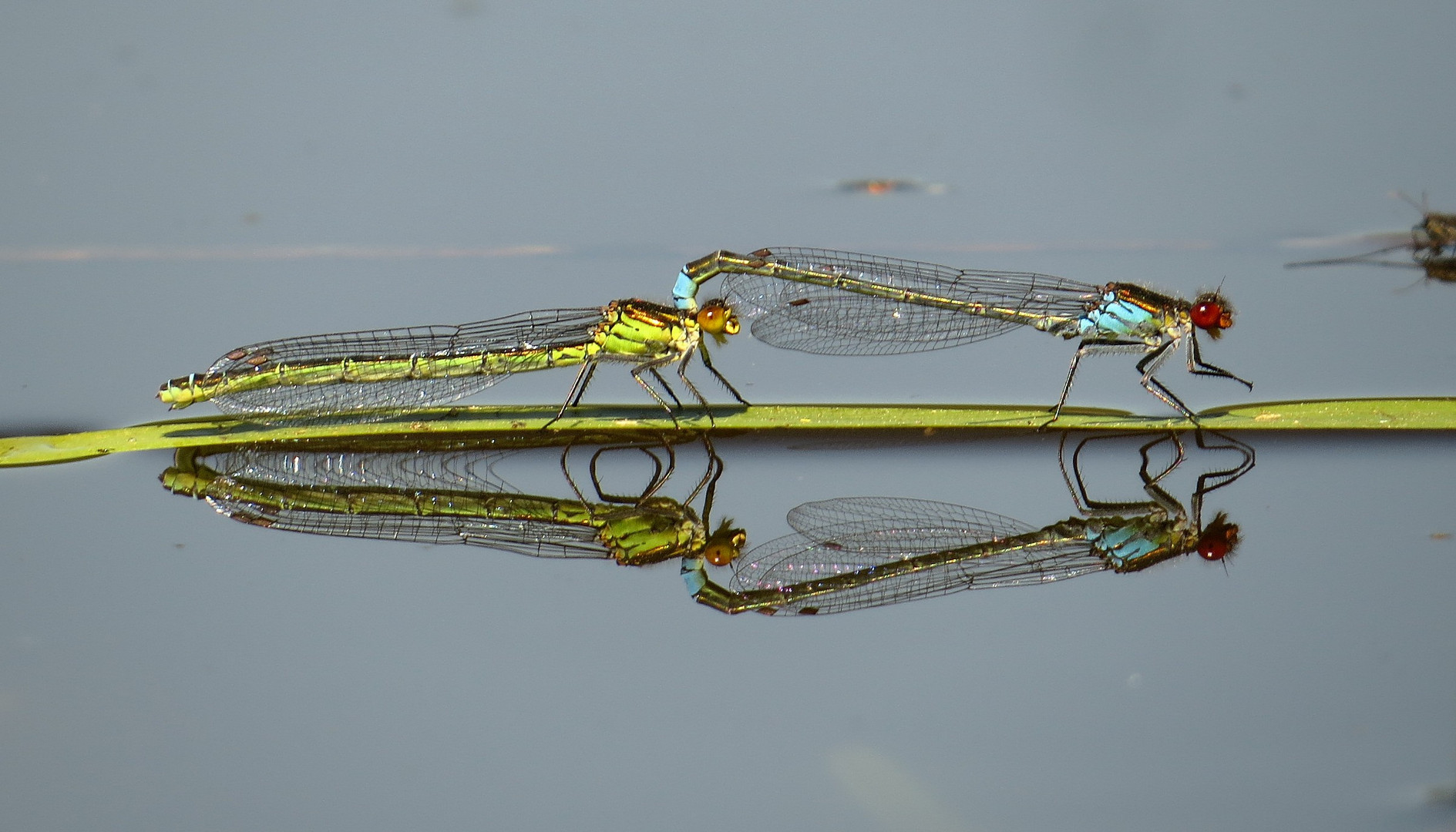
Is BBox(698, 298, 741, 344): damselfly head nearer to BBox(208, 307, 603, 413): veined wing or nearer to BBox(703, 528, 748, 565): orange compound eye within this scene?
BBox(208, 307, 603, 413): veined wing

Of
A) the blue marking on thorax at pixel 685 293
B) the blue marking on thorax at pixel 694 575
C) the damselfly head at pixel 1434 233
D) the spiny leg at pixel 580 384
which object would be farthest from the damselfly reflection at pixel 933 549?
the damselfly head at pixel 1434 233

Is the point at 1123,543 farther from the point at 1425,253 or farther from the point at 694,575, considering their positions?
the point at 1425,253

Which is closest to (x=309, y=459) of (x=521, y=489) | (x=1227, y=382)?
(x=521, y=489)

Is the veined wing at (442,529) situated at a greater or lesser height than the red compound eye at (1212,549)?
greater

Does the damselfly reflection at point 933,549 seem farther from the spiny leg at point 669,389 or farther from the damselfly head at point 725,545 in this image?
the spiny leg at point 669,389

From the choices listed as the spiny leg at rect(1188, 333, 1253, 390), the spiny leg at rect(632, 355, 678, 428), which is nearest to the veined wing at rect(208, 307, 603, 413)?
the spiny leg at rect(632, 355, 678, 428)

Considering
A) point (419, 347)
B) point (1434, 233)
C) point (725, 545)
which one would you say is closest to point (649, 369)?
point (419, 347)

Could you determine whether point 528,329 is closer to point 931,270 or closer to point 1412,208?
point 931,270
